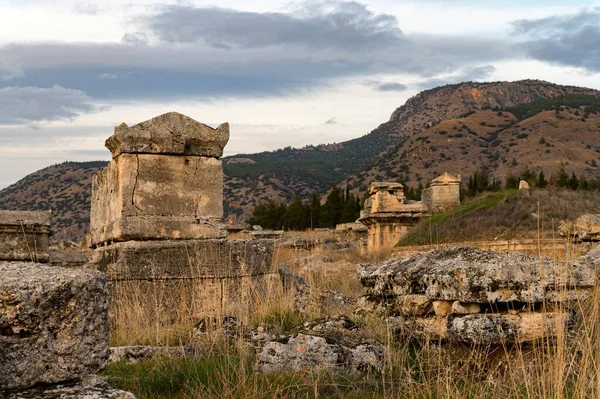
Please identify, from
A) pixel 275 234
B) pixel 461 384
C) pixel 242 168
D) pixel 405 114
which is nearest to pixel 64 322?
pixel 461 384

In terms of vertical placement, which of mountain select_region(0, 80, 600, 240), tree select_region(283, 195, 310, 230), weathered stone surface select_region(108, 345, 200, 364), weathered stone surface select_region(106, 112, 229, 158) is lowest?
tree select_region(283, 195, 310, 230)

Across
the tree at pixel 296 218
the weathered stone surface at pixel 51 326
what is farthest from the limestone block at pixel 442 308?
the tree at pixel 296 218

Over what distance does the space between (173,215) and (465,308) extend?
13.2 ft

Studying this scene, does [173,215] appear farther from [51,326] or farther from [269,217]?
[269,217]

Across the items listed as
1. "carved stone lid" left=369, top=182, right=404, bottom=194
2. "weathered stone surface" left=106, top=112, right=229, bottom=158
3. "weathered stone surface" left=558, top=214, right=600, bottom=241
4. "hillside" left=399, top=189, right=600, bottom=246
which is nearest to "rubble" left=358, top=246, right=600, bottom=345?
"weathered stone surface" left=106, top=112, right=229, bottom=158

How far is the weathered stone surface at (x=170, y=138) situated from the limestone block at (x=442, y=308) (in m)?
3.86

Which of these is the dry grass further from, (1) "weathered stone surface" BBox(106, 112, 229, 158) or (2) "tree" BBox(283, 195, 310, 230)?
(2) "tree" BBox(283, 195, 310, 230)

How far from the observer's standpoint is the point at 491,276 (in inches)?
164

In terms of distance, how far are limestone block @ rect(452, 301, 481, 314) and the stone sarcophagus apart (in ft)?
12.4

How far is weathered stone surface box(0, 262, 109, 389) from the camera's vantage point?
2.46 m

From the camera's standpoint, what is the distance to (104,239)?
778 cm

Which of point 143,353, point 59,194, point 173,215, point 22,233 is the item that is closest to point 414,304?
point 143,353

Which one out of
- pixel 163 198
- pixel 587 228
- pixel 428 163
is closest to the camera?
pixel 163 198

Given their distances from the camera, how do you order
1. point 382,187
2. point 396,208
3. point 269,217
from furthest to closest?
point 269,217
point 382,187
point 396,208
